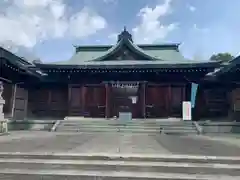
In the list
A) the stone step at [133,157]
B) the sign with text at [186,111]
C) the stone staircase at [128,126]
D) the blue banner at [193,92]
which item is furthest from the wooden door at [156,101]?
the stone step at [133,157]

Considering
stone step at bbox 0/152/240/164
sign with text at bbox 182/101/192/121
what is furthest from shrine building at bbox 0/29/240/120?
stone step at bbox 0/152/240/164

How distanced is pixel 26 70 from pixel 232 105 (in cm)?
1473

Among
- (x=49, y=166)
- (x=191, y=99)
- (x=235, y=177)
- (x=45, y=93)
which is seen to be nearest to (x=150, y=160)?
(x=235, y=177)

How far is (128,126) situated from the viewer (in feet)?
46.0

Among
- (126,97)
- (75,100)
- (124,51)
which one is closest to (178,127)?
(126,97)

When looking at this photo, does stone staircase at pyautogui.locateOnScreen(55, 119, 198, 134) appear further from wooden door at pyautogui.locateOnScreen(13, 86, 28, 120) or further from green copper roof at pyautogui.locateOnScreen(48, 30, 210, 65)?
green copper roof at pyautogui.locateOnScreen(48, 30, 210, 65)

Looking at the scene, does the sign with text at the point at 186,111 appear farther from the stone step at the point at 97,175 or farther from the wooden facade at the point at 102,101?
the stone step at the point at 97,175

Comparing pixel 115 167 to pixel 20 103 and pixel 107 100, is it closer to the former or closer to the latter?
pixel 107 100

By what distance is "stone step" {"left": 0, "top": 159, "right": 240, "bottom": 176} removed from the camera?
17.9 feet

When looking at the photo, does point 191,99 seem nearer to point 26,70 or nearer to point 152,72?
point 152,72

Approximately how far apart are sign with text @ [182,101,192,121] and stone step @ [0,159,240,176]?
9735 millimetres

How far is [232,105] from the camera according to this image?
53.5ft

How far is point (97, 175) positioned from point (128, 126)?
29.0 ft

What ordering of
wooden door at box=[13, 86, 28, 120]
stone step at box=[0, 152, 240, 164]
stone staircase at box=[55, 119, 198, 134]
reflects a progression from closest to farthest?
1. stone step at box=[0, 152, 240, 164]
2. stone staircase at box=[55, 119, 198, 134]
3. wooden door at box=[13, 86, 28, 120]
